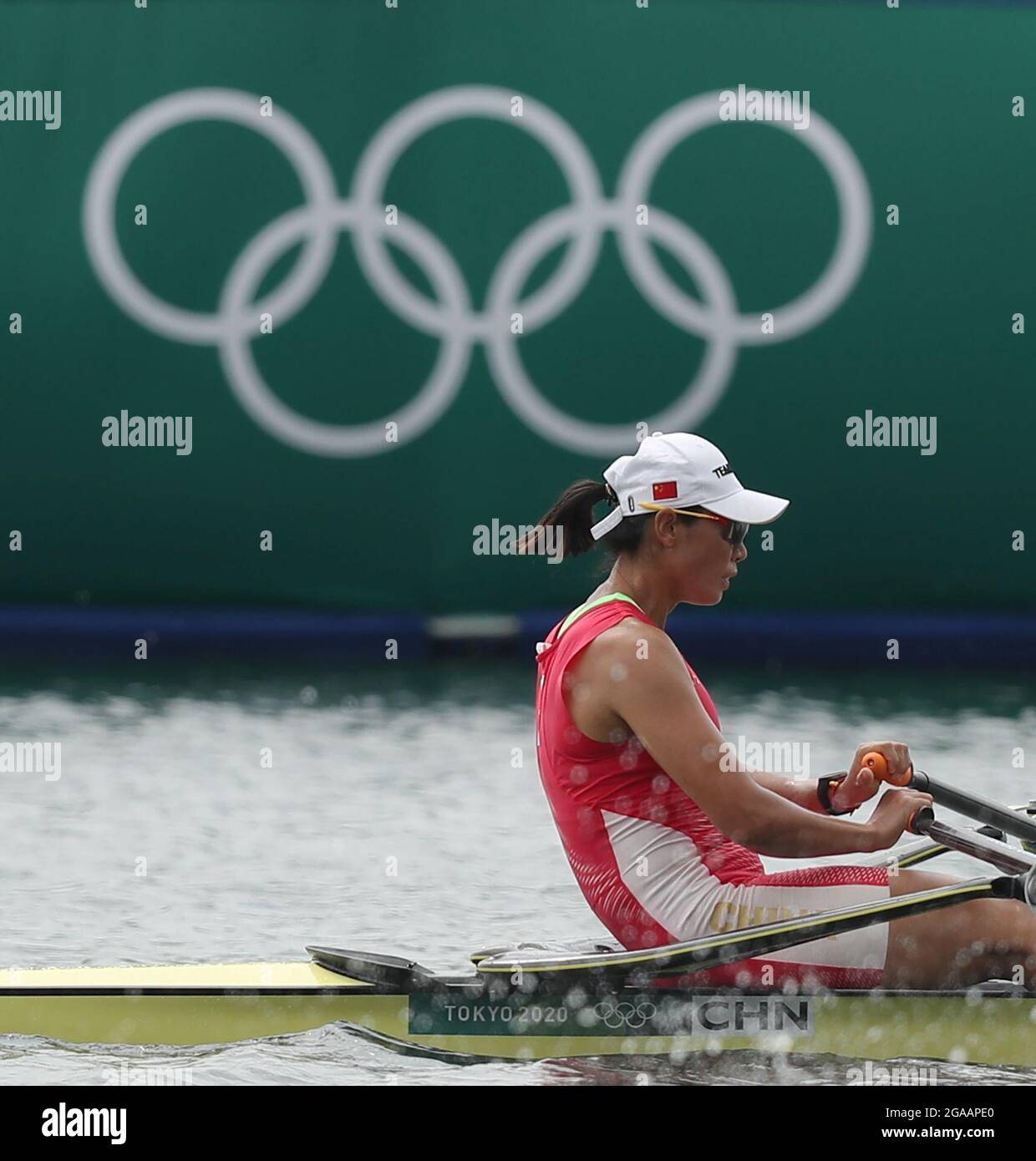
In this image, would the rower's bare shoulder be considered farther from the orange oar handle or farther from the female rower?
the orange oar handle

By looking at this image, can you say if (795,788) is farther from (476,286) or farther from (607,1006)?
(476,286)

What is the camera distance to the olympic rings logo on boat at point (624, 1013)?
A: 4.96 metres

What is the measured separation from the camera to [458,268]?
13016 mm

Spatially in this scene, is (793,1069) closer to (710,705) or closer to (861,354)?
(710,705)

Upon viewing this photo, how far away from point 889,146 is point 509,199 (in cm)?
217

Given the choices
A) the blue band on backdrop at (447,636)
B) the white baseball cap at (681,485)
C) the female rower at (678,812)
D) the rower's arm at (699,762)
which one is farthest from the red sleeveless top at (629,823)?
the blue band on backdrop at (447,636)

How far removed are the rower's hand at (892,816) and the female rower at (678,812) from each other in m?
0.01

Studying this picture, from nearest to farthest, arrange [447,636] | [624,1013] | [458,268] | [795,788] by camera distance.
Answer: [624,1013], [795,788], [458,268], [447,636]

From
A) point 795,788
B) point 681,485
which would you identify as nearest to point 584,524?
point 681,485

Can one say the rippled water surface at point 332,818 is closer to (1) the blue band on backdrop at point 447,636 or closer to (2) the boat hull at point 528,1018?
(2) the boat hull at point 528,1018

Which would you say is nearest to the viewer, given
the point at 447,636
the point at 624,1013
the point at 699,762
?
the point at 699,762

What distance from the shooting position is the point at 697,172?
42.7 feet

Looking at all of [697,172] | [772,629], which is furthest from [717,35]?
[772,629]

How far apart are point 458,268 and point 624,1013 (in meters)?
8.50
